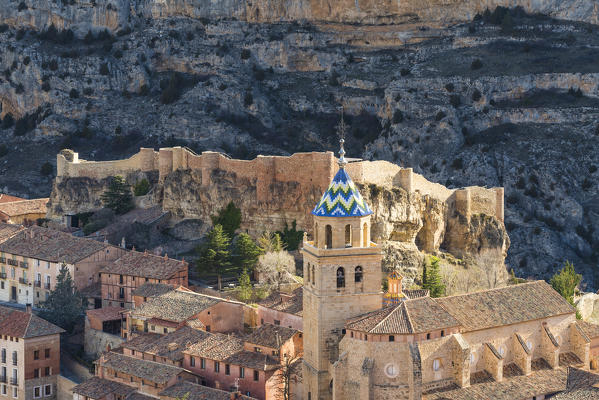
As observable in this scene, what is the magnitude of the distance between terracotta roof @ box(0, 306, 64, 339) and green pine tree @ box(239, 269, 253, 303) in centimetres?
993

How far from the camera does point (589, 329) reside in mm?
67938

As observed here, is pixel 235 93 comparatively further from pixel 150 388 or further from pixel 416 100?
pixel 150 388

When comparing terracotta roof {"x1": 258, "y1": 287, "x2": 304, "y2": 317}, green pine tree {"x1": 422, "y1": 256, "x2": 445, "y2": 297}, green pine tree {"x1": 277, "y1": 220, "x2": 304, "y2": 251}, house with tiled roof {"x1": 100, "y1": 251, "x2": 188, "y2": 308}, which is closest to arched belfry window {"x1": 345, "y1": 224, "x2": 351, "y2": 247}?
terracotta roof {"x1": 258, "y1": 287, "x2": 304, "y2": 317}

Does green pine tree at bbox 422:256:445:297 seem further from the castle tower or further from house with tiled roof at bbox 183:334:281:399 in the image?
the castle tower

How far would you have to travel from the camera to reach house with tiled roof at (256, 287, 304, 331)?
68188mm

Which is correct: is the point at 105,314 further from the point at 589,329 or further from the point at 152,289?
the point at 589,329

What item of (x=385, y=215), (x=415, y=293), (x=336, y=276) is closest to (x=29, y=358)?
(x=415, y=293)

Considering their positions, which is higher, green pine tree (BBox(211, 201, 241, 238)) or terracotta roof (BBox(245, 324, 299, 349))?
green pine tree (BBox(211, 201, 241, 238))

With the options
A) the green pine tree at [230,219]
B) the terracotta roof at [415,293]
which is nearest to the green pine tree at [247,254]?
the green pine tree at [230,219]

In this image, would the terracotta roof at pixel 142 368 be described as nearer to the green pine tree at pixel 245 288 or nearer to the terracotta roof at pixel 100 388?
the terracotta roof at pixel 100 388

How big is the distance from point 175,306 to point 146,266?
7.63m

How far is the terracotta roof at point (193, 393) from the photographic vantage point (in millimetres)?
62156

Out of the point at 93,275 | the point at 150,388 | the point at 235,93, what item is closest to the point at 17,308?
the point at 93,275

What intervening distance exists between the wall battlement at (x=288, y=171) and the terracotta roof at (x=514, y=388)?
2198cm
